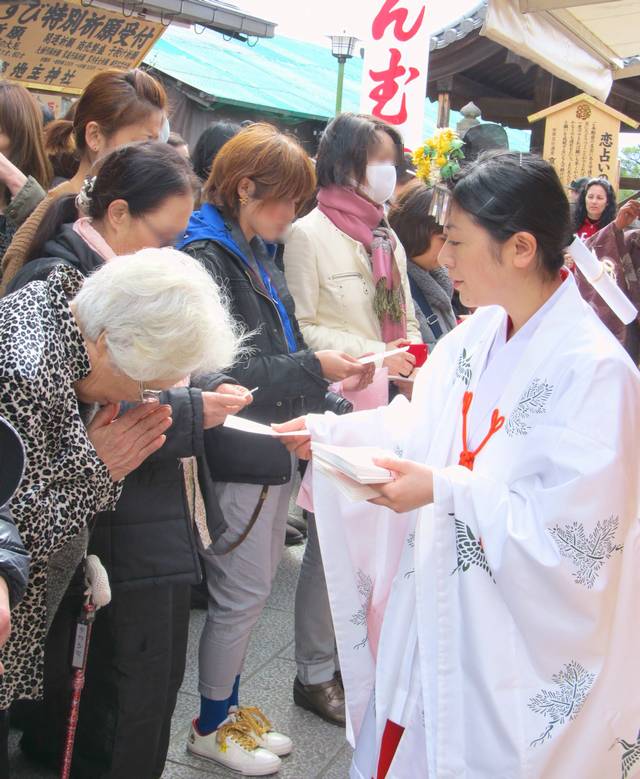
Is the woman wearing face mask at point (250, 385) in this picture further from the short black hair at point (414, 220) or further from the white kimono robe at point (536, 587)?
the short black hair at point (414, 220)

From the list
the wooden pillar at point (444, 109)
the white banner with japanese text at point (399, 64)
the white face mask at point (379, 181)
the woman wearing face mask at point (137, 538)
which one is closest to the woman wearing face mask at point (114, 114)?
→ the woman wearing face mask at point (137, 538)

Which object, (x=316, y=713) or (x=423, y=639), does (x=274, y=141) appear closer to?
(x=423, y=639)

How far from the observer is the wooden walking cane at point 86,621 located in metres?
2.22

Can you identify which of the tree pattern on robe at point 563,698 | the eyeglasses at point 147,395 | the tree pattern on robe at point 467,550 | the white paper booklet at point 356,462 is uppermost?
the eyeglasses at point 147,395

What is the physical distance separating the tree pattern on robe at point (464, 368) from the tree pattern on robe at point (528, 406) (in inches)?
11.0

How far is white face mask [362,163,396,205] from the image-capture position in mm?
3580

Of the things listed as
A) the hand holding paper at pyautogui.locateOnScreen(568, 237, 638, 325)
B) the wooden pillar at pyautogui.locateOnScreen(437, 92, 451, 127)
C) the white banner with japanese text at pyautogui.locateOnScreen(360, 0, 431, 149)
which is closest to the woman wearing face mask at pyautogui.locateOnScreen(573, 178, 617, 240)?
the wooden pillar at pyautogui.locateOnScreen(437, 92, 451, 127)

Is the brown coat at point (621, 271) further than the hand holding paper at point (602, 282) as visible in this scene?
Yes

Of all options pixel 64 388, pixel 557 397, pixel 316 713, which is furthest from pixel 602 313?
pixel 64 388

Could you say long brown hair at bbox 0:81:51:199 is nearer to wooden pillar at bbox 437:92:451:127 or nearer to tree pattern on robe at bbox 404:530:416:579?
tree pattern on robe at bbox 404:530:416:579

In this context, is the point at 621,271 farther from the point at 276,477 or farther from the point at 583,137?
the point at 276,477

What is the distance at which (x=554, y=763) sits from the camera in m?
2.09

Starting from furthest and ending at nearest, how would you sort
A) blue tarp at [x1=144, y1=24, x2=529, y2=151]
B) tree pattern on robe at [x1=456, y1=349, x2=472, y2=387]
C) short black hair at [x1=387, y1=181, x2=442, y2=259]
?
blue tarp at [x1=144, y1=24, x2=529, y2=151], short black hair at [x1=387, y1=181, x2=442, y2=259], tree pattern on robe at [x1=456, y1=349, x2=472, y2=387]

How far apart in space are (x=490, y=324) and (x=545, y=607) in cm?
83
